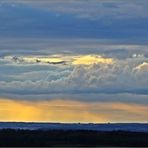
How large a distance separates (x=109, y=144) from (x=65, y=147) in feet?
34.6

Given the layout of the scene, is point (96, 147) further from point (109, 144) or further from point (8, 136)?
point (8, 136)

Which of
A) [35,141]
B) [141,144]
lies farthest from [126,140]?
[35,141]

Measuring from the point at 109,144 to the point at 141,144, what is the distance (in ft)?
13.6

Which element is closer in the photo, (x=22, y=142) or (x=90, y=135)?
(x=22, y=142)

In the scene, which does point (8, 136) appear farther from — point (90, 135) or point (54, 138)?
point (90, 135)

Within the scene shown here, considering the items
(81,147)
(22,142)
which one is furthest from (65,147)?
(22,142)

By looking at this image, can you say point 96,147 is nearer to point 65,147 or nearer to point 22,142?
point 65,147

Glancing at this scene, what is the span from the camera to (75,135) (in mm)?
95562

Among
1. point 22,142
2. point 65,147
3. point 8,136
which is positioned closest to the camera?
point 65,147

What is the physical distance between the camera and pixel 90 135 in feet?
312

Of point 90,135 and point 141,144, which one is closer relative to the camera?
point 141,144

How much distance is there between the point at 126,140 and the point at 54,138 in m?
9.47

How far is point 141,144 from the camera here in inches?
3319

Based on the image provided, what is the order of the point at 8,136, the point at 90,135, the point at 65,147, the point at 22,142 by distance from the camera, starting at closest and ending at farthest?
1. the point at 65,147
2. the point at 22,142
3. the point at 8,136
4. the point at 90,135
